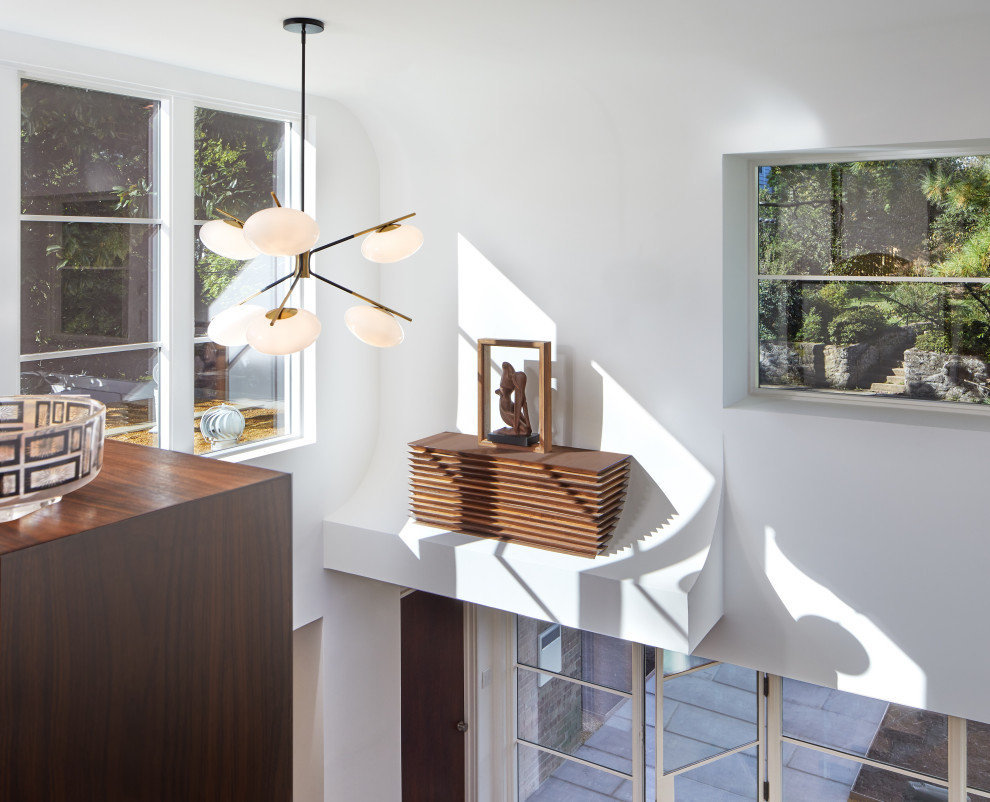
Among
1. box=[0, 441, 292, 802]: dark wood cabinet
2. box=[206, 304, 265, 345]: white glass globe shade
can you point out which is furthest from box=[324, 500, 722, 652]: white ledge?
box=[0, 441, 292, 802]: dark wood cabinet

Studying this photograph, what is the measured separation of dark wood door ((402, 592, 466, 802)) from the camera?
4.28 metres

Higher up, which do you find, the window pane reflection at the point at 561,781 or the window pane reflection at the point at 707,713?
the window pane reflection at the point at 707,713

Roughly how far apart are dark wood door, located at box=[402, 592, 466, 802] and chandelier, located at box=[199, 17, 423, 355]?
92.7 inches

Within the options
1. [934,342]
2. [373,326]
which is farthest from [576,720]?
[373,326]

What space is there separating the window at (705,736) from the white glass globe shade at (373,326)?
264cm

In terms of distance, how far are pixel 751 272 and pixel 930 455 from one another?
0.92 m

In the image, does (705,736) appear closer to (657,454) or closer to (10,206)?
(657,454)

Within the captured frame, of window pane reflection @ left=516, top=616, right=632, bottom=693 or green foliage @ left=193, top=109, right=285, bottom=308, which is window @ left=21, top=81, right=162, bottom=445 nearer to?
green foliage @ left=193, top=109, right=285, bottom=308

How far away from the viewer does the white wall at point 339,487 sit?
134 inches

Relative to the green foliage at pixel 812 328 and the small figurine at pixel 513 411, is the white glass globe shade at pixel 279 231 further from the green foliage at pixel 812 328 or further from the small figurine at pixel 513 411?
the green foliage at pixel 812 328

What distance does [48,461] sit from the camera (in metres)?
0.55

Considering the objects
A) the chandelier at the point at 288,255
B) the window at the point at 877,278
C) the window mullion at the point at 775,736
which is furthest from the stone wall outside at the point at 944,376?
the chandelier at the point at 288,255

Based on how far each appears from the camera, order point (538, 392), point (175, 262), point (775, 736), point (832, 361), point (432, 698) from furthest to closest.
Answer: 1. point (432, 698)
2. point (775, 736)
3. point (538, 392)
4. point (832, 361)
5. point (175, 262)

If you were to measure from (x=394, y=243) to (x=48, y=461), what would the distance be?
167cm
